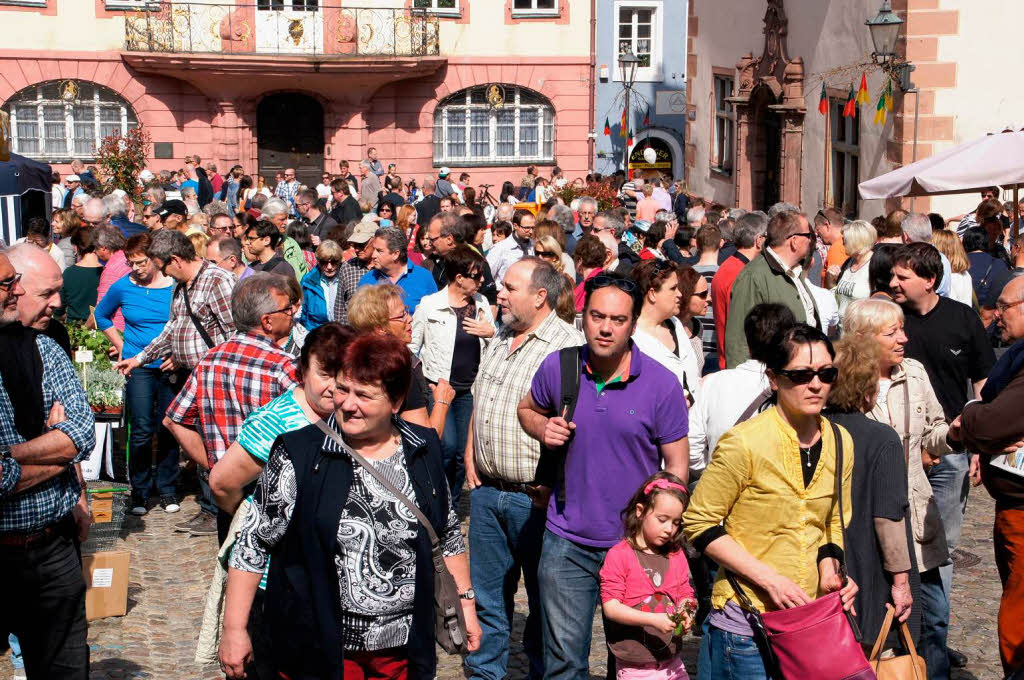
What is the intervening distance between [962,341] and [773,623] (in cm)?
250

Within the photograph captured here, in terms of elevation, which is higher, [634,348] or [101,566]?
[634,348]

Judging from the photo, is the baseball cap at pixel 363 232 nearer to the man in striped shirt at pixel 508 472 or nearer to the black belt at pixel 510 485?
the man in striped shirt at pixel 508 472

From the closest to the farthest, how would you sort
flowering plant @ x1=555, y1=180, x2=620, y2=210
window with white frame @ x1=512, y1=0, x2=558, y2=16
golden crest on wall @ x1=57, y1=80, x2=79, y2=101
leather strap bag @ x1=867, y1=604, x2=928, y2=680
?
leather strap bag @ x1=867, y1=604, x2=928, y2=680 < flowering plant @ x1=555, y1=180, x2=620, y2=210 < golden crest on wall @ x1=57, y1=80, x2=79, y2=101 < window with white frame @ x1=512, y1=0, x2=558, y2=16

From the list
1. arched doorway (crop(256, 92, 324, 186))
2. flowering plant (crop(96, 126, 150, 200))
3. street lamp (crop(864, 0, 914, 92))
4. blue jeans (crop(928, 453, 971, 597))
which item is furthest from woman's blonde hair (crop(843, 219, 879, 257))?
arched doorway (crop(256, 92, 324, 186))

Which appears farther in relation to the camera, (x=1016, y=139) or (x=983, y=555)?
(x=1016, y=139)

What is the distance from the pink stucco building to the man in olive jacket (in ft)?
79.7

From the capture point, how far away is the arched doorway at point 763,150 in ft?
74.1

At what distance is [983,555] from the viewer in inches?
312

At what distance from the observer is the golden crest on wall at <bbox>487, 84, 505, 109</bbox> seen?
33.2 m

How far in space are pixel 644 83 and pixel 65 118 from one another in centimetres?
1461

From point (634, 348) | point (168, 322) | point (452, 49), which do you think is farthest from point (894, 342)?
point (452, 49)

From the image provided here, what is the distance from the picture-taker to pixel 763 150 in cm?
2311

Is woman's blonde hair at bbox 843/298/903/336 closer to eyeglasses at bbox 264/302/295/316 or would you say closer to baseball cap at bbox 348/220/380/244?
eyeglasses at bbox 264/302/295/316

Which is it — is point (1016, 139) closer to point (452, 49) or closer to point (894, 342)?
point (894, 342)
